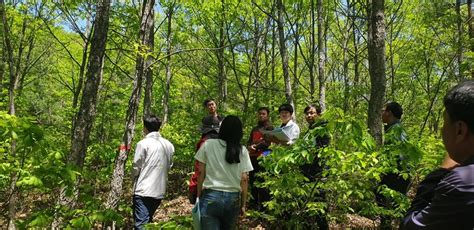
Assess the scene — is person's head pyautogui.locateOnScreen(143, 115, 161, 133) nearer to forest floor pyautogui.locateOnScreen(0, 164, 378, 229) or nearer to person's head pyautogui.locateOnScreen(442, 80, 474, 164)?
forest floor pyautogui.locateOnScreen(0, 164, 378, 229)

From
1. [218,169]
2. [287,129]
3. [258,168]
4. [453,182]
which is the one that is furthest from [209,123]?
[453,182]

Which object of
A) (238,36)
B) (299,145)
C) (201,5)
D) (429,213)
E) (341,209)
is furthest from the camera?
(238,36)

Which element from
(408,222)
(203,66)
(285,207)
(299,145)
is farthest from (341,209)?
(203,66)

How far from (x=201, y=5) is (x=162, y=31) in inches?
203

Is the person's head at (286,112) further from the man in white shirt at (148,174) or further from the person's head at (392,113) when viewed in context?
the man in white shirt at (148,174)

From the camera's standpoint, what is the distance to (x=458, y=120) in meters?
1.35

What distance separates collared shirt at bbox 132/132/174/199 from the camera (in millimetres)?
4660

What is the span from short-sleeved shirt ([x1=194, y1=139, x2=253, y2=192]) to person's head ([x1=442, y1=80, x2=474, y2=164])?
93.2 inches

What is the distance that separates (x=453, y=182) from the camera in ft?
4.00

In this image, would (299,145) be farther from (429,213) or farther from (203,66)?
(203,66)

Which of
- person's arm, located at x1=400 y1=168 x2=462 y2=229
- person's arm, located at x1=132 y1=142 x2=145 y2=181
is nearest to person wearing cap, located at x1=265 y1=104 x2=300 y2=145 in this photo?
person's arm, located at x1=132 y1=142 x2=145 y2=181

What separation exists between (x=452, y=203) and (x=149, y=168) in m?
3.97

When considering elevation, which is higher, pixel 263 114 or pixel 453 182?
pixel 263 114

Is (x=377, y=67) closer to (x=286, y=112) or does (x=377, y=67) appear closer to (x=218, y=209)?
(x=286, y=112)
